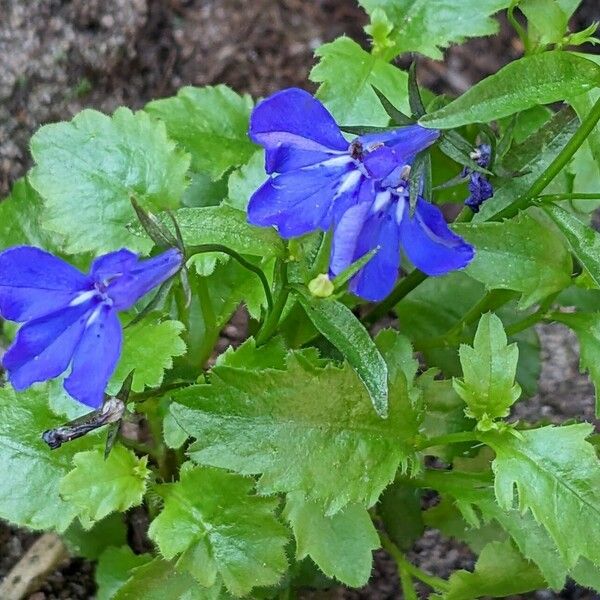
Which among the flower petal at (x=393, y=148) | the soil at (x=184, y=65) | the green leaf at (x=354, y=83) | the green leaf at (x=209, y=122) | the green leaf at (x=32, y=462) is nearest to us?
the flower petal at (x=393, y=148)

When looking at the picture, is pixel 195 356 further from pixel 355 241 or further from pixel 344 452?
pixel 355 241

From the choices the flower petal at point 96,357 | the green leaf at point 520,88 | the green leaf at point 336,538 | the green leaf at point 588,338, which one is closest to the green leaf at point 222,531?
the green leaf at point 336,538

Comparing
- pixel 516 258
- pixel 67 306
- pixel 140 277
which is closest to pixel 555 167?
pixel 516 258

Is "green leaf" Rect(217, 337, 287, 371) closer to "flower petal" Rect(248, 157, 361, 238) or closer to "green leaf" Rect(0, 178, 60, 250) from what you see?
"flower petal" Rect(248, 157, 361, 238)

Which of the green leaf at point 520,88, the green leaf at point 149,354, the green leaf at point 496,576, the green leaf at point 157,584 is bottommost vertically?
the green leaf at point 496,576

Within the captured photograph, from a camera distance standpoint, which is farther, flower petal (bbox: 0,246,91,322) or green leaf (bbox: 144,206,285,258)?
green leaf (bbox: 144,206,285,258)

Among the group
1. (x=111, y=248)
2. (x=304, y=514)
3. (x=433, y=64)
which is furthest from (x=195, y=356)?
(x=433, y=64)

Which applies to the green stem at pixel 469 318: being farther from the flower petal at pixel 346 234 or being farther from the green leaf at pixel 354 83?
the flower petal at pixel 346 234

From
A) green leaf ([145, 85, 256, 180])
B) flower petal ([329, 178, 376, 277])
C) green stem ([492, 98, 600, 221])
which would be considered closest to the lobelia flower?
flower petal ([329, 178, 376, 277])
